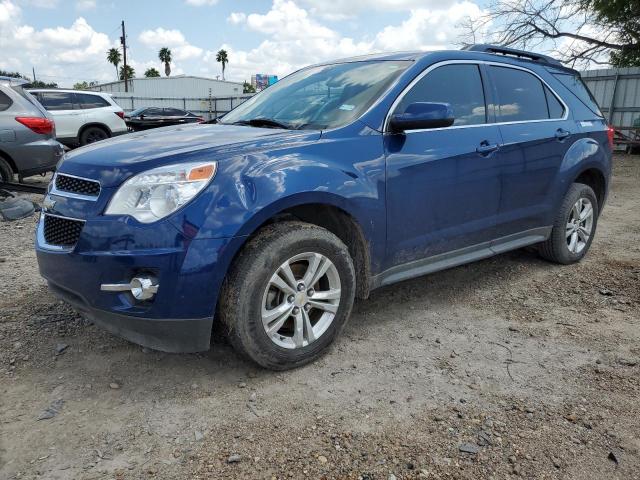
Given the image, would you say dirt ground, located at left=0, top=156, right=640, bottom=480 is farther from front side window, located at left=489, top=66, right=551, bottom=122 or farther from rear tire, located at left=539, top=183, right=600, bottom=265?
front side window, located at left=489, top=66, right=551, bottom=122

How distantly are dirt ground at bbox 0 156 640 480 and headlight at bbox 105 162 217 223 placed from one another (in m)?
0.94

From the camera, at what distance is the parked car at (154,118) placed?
75.2ft

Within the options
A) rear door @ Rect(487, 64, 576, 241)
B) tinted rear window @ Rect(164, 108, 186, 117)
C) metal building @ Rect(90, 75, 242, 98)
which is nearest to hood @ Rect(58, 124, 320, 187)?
rear door @ Rect(487, 64, 576, 241)

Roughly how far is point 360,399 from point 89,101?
43.5ft

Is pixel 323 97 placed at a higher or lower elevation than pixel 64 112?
lower

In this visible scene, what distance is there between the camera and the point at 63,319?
362 cm

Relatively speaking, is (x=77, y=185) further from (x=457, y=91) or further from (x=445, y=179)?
(x=457, y=91)

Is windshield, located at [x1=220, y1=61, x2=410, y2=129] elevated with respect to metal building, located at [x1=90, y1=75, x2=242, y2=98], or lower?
lower

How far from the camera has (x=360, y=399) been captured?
2727 mm

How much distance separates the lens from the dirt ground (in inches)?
88.7

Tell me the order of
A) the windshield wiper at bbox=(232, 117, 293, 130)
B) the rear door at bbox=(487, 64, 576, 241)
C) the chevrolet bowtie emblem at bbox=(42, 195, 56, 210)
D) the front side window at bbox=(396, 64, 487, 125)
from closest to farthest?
the chevrolet bowtie emblem at bbox=(42, 195, 56, 210) → the windshield wiper at bbox=(232, 117, 293, 130) → the front side window at bbox=(396, 64, 487, 125) → the rear door at bbox=(487, 64, 576, 241)

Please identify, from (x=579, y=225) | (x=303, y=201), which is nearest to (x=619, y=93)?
(x=579, y=225)

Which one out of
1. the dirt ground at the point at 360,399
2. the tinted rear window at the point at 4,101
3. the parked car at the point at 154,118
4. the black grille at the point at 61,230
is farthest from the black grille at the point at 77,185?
the parked car at the point at 154,118

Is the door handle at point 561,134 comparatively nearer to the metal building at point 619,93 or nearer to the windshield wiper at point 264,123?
the windshield wiper at point 264,123
